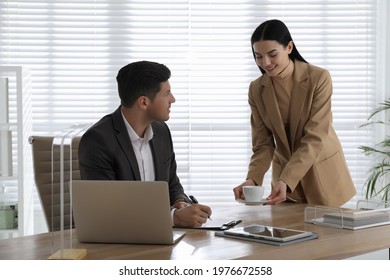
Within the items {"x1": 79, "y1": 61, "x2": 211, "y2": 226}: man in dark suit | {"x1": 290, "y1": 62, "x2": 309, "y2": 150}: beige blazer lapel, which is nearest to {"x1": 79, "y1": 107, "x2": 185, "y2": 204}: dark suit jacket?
{"x1": 79, "y1": 61, "x2": 211, "y2": 226}: man in dark suit

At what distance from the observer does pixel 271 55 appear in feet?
9.69

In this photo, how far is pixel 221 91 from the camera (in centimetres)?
486

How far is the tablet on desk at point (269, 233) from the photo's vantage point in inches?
84.7

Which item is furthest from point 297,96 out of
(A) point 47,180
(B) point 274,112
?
(A) point 47,180

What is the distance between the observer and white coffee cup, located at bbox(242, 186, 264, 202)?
253 centimetres

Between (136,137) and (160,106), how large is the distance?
163mm

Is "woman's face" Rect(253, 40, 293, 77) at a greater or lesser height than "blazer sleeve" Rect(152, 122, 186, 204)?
greater

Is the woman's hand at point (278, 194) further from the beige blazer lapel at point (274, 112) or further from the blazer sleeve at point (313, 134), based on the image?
the beige blazer lapel at point (274, 112)

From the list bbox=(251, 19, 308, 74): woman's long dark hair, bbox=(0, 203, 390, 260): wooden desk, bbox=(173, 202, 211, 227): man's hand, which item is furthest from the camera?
bbox=(251, 19, 308, 74): woman's long dark hair

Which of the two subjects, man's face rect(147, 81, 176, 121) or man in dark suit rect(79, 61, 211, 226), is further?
man's face rect(147, 81, 176, 121)

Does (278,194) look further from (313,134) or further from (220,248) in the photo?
(220,248)

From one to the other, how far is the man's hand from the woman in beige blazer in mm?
640

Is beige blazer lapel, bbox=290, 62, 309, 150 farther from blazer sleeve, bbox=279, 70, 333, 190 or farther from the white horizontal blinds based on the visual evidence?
the white horizontal blinds

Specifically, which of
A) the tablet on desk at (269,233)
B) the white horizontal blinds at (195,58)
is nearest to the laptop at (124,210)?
the tablet on desk at (269,233)
